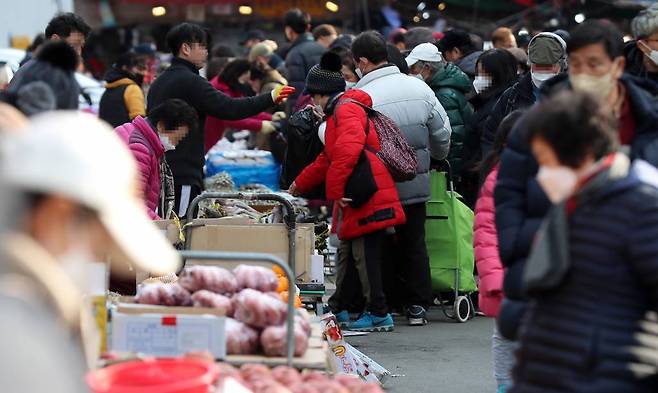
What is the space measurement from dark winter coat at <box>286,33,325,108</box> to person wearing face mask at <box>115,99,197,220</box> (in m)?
6.00

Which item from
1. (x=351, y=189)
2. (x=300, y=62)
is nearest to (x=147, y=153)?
(x=351, y=189)

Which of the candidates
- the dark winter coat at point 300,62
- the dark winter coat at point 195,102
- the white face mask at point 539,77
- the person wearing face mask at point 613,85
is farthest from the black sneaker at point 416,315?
the dark winter coat at point 300,62

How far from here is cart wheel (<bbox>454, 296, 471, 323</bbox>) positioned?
391 inches

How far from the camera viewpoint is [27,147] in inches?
121

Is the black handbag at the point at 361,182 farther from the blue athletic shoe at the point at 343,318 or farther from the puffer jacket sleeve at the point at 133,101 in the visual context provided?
the puffer jacket sleeve at the point at 133,101

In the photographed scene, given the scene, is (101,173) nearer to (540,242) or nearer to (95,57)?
(540,242)

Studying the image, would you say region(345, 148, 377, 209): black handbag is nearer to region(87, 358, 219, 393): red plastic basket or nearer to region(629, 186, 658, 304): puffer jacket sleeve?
region(87, 358, 219, 393): red plastic basket

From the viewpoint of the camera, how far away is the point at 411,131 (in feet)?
31.4

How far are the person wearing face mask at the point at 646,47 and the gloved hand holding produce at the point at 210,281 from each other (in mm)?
2549

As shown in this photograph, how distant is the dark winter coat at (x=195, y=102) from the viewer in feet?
30.8

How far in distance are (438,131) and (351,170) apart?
3.62 feet

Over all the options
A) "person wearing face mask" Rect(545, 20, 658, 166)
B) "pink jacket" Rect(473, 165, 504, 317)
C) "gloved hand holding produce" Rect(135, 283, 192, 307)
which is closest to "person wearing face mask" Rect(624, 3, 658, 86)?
"pink jacket" Rect(473, 165, 504, 317)

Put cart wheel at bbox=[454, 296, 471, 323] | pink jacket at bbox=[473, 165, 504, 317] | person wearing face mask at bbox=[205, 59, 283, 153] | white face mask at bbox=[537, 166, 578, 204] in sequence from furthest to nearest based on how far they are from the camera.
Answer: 1. person wearing face mask at bbox=[205, 59, 283, 153]
2. cart wheel at bbox=[454, 296, 471, 323]
3. pink jacket at bbox=[473, 165, 504, 317]
4. white face mask at bbox=[537, 166, 578, 204]

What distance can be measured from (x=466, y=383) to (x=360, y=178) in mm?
1757
